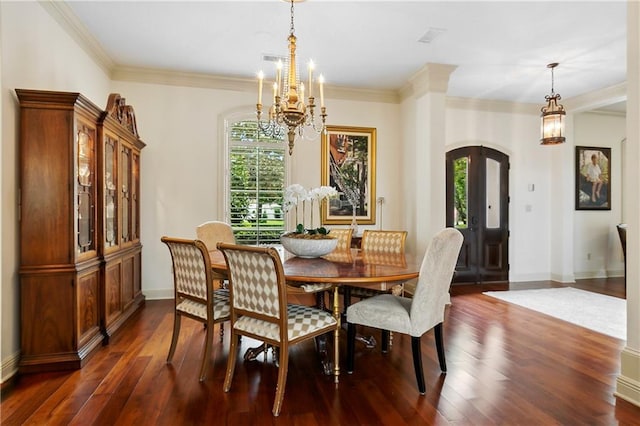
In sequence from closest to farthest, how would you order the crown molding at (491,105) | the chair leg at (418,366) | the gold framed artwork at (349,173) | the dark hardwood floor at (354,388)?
the dark hardwood floor at (354,388) → the chair leg at (418,366) → the gold framed artwork at (349,173) → the crown molding at (491,105)

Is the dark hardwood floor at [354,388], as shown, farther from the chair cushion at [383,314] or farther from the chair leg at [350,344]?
the chair cushion at [383,314]

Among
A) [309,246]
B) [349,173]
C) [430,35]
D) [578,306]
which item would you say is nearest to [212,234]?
[309,246]

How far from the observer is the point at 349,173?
5.34 meters

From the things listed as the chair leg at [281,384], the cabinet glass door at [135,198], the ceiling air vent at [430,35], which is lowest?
the chair leg at [281,384]

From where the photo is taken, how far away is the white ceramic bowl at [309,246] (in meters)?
2.85

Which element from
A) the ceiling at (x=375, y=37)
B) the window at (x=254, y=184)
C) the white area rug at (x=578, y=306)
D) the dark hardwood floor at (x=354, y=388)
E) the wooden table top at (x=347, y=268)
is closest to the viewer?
the dark hardwood floor at (x=354, y=388)

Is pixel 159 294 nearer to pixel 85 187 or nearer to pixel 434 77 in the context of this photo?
pixel 85 187

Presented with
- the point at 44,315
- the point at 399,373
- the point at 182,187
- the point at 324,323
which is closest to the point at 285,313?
the point at 324,323

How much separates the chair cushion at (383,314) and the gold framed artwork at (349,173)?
108 inches

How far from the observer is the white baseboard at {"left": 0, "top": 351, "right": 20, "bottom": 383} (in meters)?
2.41

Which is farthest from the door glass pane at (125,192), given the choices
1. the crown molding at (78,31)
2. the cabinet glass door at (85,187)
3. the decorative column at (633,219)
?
the decorative column at (633,219)

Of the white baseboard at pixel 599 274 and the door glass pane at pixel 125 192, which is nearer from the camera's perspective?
the door glass pane at pixel 125 192

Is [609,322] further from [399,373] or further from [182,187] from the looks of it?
[182,187]

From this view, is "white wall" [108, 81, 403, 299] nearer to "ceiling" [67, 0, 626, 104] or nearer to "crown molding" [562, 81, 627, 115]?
"ceiling" [67, 0, 626, 104]
